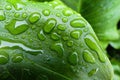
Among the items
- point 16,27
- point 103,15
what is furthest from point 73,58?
point 103,15

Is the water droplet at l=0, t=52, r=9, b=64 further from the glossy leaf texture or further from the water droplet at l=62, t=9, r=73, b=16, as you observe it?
the water droplet at l=62, t=9, r=73, b=16

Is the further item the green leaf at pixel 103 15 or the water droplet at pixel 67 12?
the green leaf at pixel 103 15

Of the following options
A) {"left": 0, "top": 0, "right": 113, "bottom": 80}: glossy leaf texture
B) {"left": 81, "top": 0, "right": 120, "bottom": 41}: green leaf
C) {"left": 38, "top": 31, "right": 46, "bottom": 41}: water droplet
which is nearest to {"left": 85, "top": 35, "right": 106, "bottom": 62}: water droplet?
{"left": 0, "top": 0, "right": 113, "bottom": 80}: glossy leaf texture

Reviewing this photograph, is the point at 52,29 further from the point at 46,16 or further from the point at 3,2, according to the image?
the point at 3,2

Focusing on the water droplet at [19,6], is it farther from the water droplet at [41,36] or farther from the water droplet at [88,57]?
the water droplet at [88,57]

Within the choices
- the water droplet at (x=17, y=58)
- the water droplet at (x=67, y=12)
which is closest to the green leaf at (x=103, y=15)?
the water droplet at (x=67, y=12)

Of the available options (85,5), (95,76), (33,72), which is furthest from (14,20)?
(85,5)

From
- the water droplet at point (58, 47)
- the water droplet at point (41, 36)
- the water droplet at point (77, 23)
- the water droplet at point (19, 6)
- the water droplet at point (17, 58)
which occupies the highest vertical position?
the water droplet at point (19, 6)

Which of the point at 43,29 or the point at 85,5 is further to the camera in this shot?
the point at 85,5
